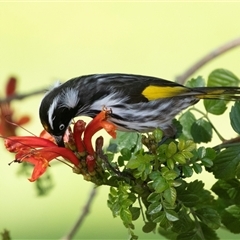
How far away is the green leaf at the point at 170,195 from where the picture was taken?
616 millimetres

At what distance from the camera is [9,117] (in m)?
0.99

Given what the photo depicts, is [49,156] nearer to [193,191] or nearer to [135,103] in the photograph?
[193,191]

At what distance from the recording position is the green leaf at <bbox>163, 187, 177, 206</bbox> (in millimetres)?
616

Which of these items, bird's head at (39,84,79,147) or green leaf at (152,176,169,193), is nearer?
green leaf at (152,176,169,193)

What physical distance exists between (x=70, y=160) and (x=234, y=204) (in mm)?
251

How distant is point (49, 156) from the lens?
67 cm

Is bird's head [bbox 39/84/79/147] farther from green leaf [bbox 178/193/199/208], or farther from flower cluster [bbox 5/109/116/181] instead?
green leaf [bbox 178/193/199/208]

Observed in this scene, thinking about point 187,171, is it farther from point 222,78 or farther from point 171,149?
point 222,78

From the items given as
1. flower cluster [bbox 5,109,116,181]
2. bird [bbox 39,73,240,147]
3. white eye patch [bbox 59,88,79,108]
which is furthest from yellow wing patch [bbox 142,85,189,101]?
flower cluster [bbox 5,109,116,181]

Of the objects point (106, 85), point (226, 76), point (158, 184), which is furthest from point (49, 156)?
point (226, 76)

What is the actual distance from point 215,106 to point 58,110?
0.73 feet

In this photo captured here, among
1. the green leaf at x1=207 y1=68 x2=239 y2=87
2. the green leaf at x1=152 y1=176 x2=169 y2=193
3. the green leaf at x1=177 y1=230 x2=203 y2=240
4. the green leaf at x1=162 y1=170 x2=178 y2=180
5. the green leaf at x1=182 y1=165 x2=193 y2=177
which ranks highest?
the green leaf at x1=207 y1=68 x2=239 y2=87

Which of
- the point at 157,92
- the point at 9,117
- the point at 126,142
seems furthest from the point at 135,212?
the point at 9,117

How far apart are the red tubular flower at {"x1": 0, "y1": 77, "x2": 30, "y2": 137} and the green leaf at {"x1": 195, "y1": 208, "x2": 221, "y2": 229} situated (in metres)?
0.34
